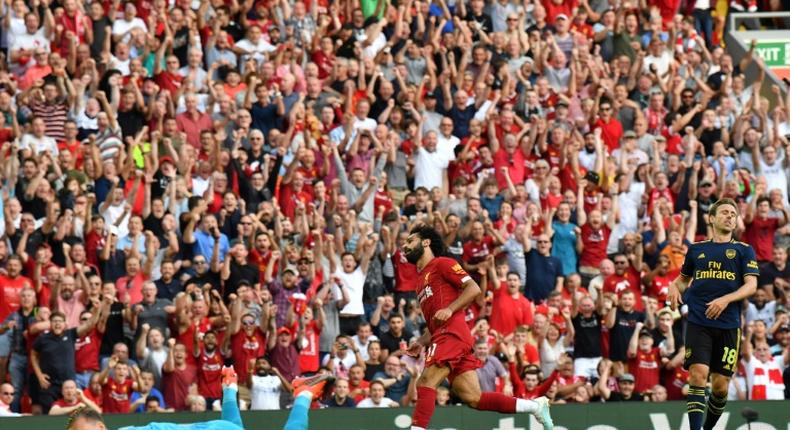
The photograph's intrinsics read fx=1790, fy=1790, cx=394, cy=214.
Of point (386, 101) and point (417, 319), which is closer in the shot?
point (417, 319)

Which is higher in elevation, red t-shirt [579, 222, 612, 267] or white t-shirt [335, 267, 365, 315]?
red t-shirt [579, 222, 612, 267]

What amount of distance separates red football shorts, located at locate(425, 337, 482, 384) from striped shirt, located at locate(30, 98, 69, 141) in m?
10.3

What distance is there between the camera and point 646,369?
22.0 m

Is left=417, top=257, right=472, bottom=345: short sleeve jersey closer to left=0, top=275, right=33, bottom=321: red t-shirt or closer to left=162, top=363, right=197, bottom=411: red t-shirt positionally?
left=162, top=363, right=197, bottom=411: red t-shirt

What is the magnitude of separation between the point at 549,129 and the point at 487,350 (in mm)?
5044

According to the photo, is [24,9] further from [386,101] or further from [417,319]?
[417,319]

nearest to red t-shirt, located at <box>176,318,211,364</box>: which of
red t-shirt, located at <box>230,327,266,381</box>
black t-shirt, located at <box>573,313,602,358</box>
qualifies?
red t-shirt, located at <box>230,327,266,381</box>

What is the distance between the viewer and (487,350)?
2170 cm

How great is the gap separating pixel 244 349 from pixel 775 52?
12.9 meters

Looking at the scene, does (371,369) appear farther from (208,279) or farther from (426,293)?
(426,293)

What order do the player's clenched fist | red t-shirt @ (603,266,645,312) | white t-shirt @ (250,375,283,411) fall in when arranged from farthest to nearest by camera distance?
red t-shirt @ (603,266,645,312), white t-shirt @ (250,375,283,411), the player's clenched fist

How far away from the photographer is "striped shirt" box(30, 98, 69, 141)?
78.4 ft

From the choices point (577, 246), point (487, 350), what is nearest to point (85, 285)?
point (487, 350)

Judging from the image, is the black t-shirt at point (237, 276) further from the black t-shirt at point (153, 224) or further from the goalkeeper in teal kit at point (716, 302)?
the goalkeeper in teal kit at point (716, 302)
